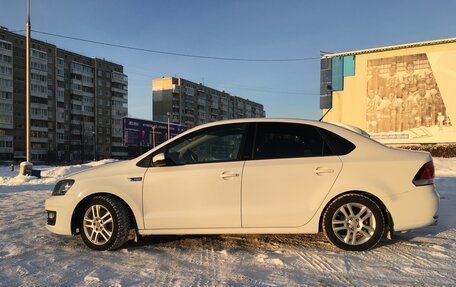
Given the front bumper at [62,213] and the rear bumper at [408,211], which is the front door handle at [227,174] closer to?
the rear bumper at [408,211]

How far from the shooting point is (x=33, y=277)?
4102mm

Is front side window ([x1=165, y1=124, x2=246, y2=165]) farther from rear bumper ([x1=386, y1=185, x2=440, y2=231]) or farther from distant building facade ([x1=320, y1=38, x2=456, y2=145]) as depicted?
distant building facade ([x1=320, y1=38, x2=456, y2=145])

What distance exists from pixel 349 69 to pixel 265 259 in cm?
3058

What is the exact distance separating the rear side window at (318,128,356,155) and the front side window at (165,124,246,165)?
102 cm

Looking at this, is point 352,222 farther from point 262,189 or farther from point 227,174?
point 227,174

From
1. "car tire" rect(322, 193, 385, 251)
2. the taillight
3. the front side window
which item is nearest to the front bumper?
the front side window

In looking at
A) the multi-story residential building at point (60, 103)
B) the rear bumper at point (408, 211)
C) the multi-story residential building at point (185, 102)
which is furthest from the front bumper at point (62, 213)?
the multi-story residential building at point (185, 102)

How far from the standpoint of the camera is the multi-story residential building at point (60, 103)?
7550 cm

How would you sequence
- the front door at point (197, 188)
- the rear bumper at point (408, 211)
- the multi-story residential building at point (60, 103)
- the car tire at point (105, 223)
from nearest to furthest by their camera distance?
the rear bumper at point (408, 211)
the front door at point (197, 188)
the car tire at point (105, 223)
the multi-story residential building at point (60, 103)

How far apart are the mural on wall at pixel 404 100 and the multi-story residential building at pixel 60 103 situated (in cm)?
5777

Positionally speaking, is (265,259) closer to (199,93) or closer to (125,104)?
(125,104)

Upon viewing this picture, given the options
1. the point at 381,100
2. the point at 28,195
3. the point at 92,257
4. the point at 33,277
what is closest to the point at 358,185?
the point at 92,257

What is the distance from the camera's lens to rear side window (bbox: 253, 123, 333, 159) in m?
5.03

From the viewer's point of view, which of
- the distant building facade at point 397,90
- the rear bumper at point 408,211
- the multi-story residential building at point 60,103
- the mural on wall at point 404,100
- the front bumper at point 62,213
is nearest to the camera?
the rear bumper at point 408,211
